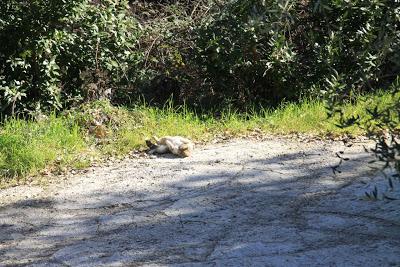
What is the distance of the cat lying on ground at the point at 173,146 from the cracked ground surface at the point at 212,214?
0.10 metres

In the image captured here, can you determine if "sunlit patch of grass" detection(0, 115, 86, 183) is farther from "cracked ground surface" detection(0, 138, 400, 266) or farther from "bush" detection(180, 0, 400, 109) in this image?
"bush" detection(180, 0, 400, 109)

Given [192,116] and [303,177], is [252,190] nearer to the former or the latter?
[303,177]

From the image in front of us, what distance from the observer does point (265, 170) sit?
6320 mm

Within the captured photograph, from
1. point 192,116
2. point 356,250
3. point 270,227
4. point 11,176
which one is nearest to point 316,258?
point 356,250

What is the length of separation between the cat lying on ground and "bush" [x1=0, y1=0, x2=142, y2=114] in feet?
6.24

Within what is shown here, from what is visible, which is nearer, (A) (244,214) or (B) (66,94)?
(A) (244,214)

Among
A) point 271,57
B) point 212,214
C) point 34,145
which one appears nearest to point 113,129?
point 34,145

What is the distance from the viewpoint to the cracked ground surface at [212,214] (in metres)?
4.57

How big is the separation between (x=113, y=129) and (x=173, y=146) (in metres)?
1.12

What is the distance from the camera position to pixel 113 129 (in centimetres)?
782

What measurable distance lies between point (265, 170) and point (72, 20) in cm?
365

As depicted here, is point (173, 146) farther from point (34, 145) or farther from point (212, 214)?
point (212, 214)

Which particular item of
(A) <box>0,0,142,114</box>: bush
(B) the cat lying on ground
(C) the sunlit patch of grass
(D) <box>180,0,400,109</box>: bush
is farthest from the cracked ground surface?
(A) <box>0,0,142,114</box>: bush

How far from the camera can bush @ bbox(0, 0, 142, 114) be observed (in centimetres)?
843
